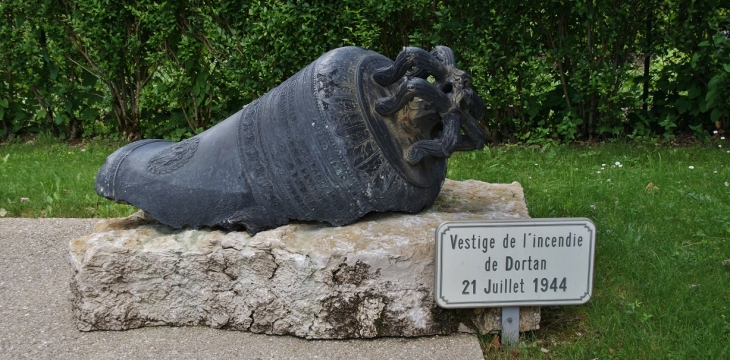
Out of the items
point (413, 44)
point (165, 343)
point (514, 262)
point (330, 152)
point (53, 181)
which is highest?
point (413, 44)

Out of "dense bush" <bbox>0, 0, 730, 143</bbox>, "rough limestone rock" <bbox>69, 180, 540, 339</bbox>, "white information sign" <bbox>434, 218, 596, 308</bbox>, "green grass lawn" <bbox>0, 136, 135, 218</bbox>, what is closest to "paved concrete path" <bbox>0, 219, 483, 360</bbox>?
"rough limestone rock" <bbox>69, 180, 540, 339</bbox>

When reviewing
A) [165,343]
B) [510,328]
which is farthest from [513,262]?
[165,343]

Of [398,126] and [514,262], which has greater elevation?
[398,126]

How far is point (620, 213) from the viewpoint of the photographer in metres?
4.48

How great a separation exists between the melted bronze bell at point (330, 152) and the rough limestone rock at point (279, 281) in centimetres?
11

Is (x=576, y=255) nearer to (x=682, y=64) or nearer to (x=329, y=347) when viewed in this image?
(x=329, y=347)

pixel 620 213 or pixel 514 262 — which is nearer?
pixel 514 262

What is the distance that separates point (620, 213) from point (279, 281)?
2315mm

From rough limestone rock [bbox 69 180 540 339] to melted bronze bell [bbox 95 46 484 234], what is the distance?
0.11 metres

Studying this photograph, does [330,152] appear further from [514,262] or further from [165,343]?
[165,343]

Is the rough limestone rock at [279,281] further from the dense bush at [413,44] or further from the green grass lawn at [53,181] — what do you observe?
the dense bush at [413,44]

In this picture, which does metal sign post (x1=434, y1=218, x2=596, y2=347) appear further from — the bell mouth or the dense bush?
the dense bush

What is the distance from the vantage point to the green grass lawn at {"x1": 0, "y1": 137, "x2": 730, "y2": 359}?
308 centimetres

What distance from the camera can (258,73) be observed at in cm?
655
